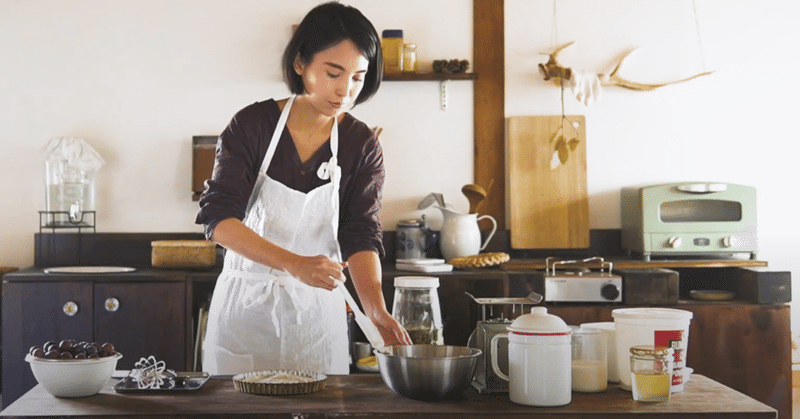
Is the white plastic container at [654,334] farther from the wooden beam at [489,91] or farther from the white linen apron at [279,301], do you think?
the wooden beam at [489,91]

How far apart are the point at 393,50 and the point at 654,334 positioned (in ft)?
8.64

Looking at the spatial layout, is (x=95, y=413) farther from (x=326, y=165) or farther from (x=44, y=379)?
(x=326, y=165)

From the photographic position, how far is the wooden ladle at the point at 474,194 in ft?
14.0

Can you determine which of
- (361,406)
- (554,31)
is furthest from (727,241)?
(361,406)

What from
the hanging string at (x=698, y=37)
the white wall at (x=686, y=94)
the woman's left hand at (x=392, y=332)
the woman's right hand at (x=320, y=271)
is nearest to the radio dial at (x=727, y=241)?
the white wall at (x=686, y=94)

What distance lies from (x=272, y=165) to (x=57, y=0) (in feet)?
8.30

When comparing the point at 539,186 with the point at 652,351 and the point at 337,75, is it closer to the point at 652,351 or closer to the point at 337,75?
the point at 337,75

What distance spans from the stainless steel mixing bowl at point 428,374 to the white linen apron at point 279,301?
1.93 ft

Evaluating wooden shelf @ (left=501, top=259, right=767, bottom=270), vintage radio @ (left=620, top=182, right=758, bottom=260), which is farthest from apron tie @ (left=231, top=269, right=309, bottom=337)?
vintage radio @ (left=620, top=182, right=758, bottom=260)

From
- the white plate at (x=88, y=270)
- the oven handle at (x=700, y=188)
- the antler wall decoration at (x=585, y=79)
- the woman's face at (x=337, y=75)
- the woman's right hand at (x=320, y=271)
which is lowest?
the white plate at (x=88, y=270)

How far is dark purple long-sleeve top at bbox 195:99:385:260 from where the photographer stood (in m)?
2.32

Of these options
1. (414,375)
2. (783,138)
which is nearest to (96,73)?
(414,375)

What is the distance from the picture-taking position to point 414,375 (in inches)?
72.0

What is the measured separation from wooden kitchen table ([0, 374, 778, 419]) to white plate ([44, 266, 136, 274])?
2009 millimetres
